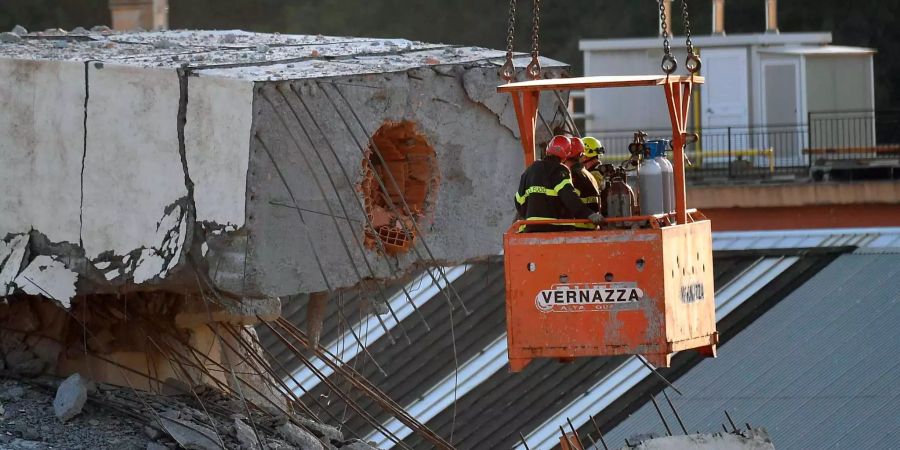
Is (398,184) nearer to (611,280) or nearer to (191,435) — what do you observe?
(191,435)

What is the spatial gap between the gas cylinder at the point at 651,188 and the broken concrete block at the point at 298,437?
3840mm

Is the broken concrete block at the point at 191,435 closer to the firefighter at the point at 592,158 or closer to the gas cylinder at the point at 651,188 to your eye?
the firefighter at the point at 592,158

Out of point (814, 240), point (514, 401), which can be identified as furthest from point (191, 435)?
point (814, 240)

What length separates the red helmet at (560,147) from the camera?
10.6 m

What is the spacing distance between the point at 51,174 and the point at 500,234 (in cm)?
375

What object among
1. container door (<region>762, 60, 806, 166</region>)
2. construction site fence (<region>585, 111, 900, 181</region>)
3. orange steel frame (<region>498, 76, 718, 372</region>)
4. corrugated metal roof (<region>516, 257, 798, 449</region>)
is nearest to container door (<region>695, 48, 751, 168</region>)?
construction site fence (<region>585, 111, 900, 181</region>)

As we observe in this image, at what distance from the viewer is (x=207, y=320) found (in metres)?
13.7

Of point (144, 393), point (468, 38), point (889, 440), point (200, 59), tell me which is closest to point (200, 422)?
point (144, 393)

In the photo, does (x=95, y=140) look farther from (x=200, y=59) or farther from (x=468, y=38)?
(x=468, y=38)

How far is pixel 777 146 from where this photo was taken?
90.0ft

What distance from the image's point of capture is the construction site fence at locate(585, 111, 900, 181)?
1016 inches

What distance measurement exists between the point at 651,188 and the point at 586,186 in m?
0.49

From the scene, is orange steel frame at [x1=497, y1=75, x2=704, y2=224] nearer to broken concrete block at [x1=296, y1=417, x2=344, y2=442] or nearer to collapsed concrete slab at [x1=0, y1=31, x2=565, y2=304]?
collapsed concrete slab at [x1=0, y1=31, x2=565, y2=304]

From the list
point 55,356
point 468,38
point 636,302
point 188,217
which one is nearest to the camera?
point 636,302
